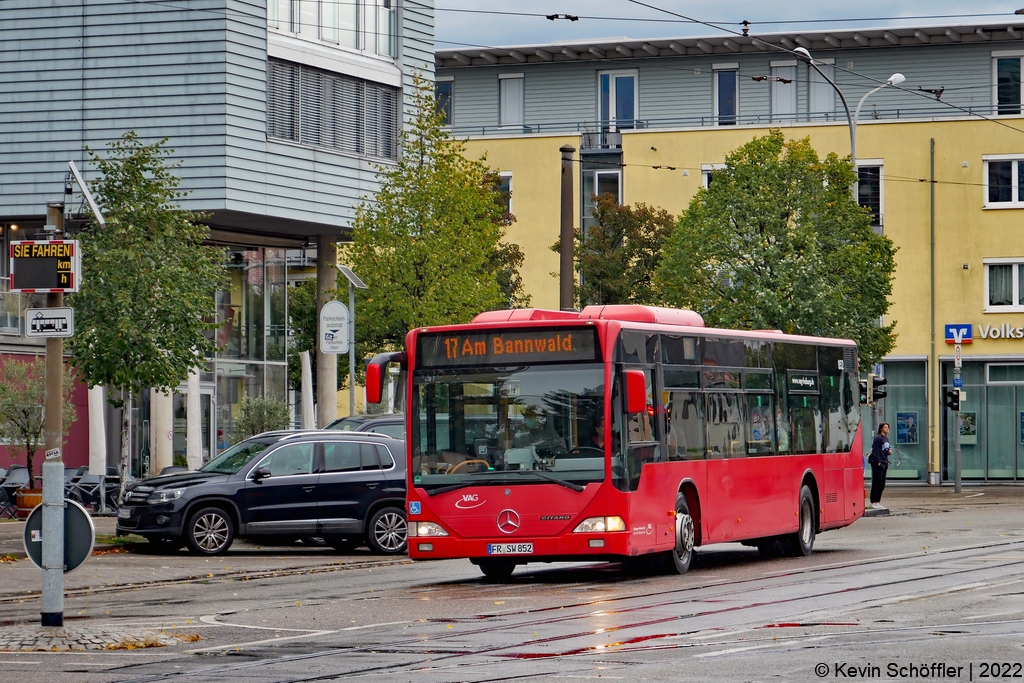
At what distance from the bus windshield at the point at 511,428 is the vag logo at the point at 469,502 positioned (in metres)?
0.15

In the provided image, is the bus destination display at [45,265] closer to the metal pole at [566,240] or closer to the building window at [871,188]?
the metal pole at [566,240]

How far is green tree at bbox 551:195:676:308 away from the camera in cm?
5053

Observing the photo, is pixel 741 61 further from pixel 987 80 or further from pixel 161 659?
pixel 161 659

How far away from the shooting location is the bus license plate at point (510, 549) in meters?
17.6

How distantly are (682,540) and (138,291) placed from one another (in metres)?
10.9

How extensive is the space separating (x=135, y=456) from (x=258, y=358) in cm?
412

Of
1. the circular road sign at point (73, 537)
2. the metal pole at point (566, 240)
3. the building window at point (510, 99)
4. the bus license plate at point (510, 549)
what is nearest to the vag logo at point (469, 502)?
the bus license plate at point (510, 549)

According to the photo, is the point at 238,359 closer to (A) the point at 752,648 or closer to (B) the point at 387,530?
(B) the point at 387,530

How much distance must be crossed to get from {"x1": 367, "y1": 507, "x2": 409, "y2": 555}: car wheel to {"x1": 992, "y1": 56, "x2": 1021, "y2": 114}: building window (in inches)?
1420

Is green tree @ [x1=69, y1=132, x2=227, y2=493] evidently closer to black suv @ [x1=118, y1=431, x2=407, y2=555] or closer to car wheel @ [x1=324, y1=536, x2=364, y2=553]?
black suv @ [x1=118, y1=431, x2=407, y2=555]

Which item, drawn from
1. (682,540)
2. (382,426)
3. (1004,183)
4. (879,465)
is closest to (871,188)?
(1004,183)

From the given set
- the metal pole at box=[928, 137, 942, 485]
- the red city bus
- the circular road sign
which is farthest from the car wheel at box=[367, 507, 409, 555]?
the metal pole at box=[928, 137, 942, 485]

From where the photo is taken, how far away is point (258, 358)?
42188mm

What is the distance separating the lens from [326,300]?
39594mm
